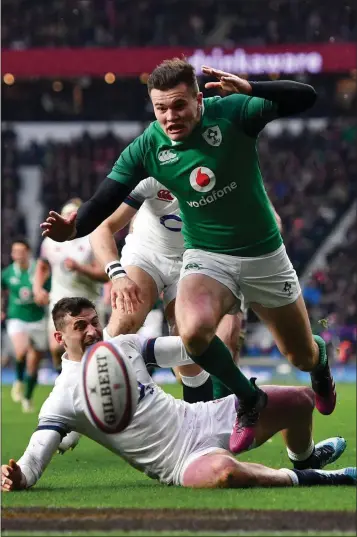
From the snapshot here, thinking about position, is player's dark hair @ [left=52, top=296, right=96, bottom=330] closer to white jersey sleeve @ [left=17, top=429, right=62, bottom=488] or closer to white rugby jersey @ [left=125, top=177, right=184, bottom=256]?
white jersey sleeve @ [left=17, top=429, right=62, bottom=488]

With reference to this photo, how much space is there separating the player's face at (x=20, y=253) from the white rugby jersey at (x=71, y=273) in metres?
1.92

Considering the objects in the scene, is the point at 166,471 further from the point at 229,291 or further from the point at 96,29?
the point at 96,29

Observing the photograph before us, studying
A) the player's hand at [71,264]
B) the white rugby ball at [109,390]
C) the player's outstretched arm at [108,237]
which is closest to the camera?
the white rugby ball at [109,390]

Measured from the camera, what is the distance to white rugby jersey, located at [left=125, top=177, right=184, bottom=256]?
30.0ft

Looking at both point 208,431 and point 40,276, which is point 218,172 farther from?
point 40,276

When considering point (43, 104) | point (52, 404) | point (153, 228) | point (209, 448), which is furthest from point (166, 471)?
point (43, 104)

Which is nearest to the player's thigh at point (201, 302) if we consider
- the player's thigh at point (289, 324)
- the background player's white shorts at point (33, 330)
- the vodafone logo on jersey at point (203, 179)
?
the player's thigh at point (289, 324)

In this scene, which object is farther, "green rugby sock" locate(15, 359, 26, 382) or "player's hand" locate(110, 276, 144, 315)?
"green rugby sock" locate(15, 359, 26, 382)

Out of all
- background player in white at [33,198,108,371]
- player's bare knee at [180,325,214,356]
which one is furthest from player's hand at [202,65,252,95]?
background player in white at [33,198,108,371]

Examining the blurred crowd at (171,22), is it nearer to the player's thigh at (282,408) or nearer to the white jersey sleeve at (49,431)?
the player's thigh at (282,408)

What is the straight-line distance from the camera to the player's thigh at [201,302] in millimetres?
6781

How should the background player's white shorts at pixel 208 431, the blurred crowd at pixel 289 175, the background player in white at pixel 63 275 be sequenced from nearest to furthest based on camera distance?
the background player's white shorts at pixel 208 431, the background player in white at pixel 63 275, the blurred crowd at pixel 289 175

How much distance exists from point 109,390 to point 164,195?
123 inches

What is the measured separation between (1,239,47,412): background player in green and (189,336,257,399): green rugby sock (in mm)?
9164
